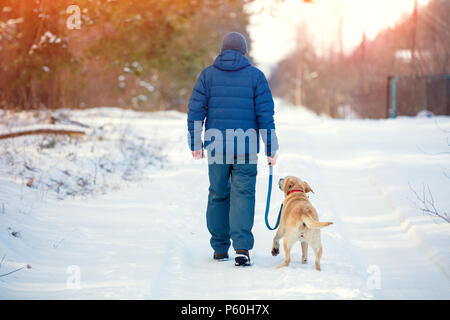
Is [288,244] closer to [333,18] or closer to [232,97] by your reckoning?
[232,97]

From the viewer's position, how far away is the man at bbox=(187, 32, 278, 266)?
4.79m

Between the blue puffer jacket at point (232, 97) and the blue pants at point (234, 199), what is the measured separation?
0.23 meters

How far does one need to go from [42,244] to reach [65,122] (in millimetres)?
8137

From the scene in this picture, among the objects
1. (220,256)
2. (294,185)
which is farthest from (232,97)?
(220,256)

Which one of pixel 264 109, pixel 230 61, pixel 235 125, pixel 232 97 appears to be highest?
pixel 230 61

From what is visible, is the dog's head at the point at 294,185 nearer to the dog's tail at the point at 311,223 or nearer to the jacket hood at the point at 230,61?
the dog's tail at the point at 311,223

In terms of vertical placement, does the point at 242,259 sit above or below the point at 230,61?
below

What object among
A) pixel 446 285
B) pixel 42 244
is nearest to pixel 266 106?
pixel 446 285

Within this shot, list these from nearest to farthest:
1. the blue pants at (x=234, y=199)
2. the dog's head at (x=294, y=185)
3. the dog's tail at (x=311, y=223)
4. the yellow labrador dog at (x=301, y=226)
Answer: the dog's tail at (x=311, y=223) → the yellow labrador dog at (x=301, y=226) → the blue pants at (x=234, y=199) → the dog's head at (x=294, y=185)

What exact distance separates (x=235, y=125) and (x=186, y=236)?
1.83 meters

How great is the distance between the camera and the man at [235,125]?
4.79m

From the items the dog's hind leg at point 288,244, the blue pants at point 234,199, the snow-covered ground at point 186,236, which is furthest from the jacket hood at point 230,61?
the snow-covered ground at point 186,236

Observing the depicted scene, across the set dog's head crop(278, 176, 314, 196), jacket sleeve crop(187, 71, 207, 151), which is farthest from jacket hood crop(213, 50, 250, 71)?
dog's head crop(278, 176, 314, 196)

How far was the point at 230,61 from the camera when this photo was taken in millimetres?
4789
